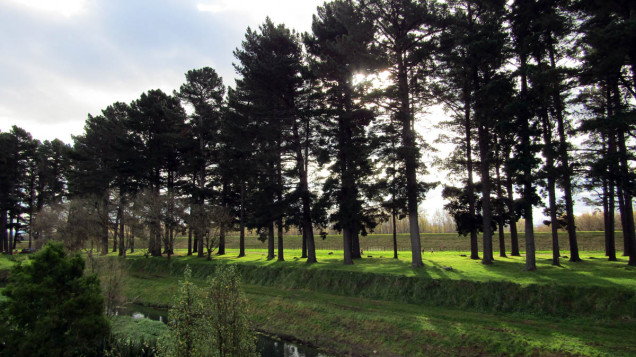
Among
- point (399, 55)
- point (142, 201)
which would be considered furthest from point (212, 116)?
point (399, 55)

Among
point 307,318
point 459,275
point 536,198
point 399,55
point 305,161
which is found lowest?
point 307,318

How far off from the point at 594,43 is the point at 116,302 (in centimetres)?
2877

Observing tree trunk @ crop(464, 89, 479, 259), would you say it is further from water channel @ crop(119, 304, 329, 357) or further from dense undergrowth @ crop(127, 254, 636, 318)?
water channel @ crop(119, 304, 329, 357)

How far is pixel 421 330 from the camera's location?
1495 cm

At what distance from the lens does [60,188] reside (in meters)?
60.6

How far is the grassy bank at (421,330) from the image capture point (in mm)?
12297

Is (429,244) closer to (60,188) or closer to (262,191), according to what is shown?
(262,191)

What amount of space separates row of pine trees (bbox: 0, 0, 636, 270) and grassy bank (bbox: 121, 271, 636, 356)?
7.09 m

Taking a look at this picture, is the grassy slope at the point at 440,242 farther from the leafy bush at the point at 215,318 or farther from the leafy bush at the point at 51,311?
the leafy bush at the point at 215,318

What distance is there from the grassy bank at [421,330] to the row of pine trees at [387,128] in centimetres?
709

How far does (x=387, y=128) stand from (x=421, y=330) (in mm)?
13470

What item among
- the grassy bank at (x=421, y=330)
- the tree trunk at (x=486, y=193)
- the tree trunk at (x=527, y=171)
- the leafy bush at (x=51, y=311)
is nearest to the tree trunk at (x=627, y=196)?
the tree trunk at (x=527, y=171)

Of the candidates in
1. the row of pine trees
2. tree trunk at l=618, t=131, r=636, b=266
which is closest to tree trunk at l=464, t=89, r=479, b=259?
the row of pine trees

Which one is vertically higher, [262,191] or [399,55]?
[399,55]
